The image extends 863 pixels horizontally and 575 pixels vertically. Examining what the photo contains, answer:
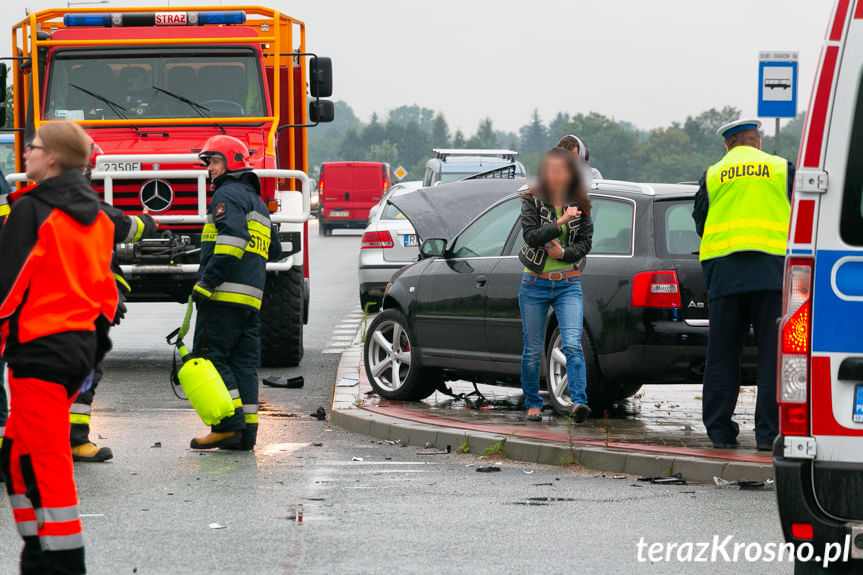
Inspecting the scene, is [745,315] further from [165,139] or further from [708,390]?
[165,139]

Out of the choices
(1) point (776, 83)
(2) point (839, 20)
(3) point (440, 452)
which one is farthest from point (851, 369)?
(1) point (776, 83)

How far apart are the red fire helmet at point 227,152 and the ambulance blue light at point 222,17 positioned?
18.5ft

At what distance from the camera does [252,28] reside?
15102mm

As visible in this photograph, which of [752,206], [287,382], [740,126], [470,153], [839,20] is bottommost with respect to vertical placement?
[287,382]

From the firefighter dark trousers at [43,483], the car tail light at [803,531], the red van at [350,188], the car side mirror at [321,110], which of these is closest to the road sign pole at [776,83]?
the car side mirror at [321,110]

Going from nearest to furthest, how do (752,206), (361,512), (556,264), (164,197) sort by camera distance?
(361,512)
(752,206)
(556,264)
(164,197)

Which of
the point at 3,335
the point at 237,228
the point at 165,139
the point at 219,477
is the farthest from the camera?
the point at 165,139

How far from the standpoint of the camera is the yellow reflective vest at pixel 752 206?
8.79m

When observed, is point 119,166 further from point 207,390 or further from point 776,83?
point 776,83

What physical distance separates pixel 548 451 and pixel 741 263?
158 cm

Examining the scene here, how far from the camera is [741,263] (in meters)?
8.84

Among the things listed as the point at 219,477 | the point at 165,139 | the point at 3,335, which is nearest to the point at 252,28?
the point at 165,139

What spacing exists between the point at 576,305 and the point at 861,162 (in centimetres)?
485

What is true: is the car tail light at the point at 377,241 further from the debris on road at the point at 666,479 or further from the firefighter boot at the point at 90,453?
the debris on road at the point at 666,479
